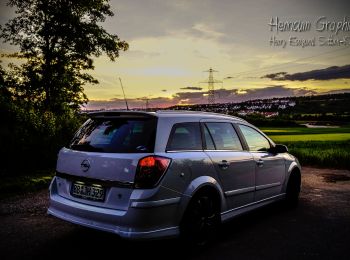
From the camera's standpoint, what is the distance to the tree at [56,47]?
28.2m

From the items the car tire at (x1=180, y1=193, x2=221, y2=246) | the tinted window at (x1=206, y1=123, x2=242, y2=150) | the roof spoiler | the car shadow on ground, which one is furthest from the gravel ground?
the roof spoiler

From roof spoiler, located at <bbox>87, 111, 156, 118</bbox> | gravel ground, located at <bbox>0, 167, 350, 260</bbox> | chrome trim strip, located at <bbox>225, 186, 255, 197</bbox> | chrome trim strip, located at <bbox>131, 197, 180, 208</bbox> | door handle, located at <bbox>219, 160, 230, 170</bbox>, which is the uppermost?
roof spoiler, located at <bbox>87, 111, 156, 118</bbox>

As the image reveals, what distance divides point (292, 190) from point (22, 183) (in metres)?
5.97

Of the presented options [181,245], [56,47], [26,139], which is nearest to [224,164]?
[181,245]

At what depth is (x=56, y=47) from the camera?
29453mm

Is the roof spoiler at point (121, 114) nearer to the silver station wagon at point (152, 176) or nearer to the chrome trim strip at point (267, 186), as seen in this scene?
the silver station wagon at point (152, 176)

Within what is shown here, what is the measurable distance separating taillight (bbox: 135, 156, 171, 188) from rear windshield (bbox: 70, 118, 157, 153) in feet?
0.43

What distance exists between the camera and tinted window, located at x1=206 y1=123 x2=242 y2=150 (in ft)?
17.8

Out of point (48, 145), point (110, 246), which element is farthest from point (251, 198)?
point (48, 145)

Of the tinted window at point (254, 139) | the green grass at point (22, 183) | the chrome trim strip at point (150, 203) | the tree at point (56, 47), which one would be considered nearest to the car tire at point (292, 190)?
the tinted window at point (254, 139)

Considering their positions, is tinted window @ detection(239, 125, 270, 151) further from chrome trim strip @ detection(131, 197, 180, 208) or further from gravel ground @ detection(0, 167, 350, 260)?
chrome trim strip @ detection(131, 197, 180, 208)

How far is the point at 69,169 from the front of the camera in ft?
15.6

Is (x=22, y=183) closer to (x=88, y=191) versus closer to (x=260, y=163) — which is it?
(x=88, y=191)

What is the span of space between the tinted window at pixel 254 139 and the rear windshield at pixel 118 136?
2134 millimetres
